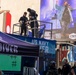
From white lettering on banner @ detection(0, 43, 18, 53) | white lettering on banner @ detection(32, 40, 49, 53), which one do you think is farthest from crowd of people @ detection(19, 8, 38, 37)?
white lettering on banner @ detection(0, 43, 18, 53)

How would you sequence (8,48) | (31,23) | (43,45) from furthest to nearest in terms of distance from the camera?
(31,23) → (43,45) → (8,48)

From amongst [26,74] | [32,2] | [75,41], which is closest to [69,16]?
[75,41]

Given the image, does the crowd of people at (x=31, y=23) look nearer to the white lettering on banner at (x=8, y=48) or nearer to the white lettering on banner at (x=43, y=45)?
the white lettering on banner at (x=43, y=45)

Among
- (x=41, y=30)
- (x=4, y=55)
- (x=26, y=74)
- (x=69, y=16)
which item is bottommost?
(x=26, y=74)

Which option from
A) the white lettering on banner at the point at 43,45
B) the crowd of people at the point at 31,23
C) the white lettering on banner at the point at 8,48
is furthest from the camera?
the crowd of people at the point at 31,23

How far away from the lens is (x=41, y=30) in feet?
56.4

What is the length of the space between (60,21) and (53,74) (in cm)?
1839

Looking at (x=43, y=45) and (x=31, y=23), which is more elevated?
(x=31, y=23)

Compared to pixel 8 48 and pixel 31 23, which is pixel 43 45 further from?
pixel 8 48

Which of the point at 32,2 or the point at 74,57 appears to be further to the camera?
the point at 32,2

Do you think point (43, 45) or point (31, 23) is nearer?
point (43, 45)

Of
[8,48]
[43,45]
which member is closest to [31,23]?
[43,45]

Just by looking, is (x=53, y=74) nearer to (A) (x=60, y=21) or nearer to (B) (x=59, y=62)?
(B) (x=59, y=62)

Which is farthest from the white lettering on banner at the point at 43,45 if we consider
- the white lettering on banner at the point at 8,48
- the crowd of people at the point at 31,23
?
the white lettering on banner at the point at 8,48
